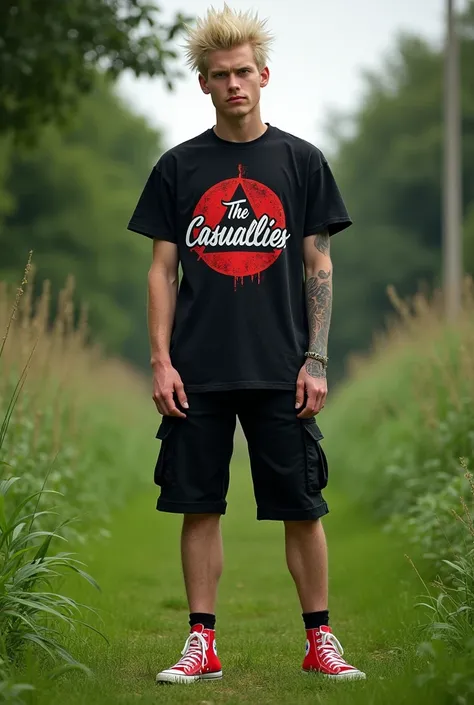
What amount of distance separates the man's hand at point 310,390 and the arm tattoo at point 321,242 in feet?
1.44

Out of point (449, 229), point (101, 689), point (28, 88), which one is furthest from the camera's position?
point (449, 229)

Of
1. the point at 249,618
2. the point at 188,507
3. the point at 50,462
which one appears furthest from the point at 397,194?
the point at 188,507

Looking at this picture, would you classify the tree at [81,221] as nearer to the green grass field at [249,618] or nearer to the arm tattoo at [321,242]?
the green grass field at [249,618]

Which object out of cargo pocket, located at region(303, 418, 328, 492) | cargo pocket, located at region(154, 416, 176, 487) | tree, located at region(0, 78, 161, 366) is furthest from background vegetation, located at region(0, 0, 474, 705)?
tree, located at region(0, 78, 161, 366)

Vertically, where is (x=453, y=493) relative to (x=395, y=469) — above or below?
below

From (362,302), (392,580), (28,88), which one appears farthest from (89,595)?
(362,302)

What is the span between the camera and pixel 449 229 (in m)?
13.6

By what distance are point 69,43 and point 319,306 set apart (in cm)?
590

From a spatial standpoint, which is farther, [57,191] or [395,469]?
[57,191]

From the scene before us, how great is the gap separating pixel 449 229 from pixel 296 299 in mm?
9592

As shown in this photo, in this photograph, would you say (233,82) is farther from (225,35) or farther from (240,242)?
(240,242)

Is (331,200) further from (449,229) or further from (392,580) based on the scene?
(449,229)

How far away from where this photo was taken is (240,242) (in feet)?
14.0

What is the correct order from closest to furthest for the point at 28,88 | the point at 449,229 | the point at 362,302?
the point at 28,88 → the point at 449,229 → the point at 362,302
